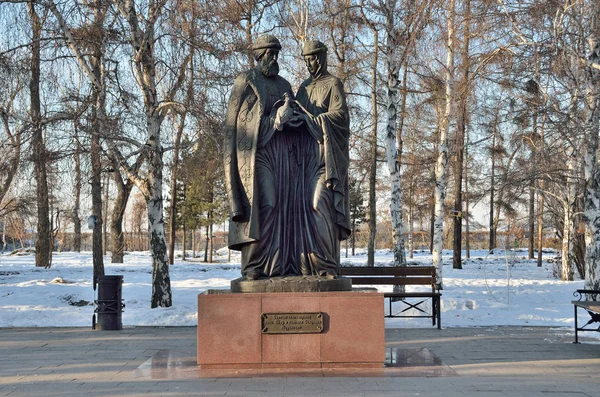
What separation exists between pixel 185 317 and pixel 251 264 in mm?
5458

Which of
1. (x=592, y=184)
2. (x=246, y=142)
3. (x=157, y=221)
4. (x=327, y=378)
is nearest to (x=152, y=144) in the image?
(x=157, y=221)

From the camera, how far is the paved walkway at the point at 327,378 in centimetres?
600

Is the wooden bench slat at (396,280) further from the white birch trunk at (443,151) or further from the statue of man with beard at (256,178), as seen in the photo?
the white birch trunk at (443,151)

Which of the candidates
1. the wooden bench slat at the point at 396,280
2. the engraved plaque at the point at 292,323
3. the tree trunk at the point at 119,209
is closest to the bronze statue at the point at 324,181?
the engraved plaque at the point at 292,323

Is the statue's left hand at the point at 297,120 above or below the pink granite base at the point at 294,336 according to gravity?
above

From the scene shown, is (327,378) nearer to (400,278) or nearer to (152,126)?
(400,278)

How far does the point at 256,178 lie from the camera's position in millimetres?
7324

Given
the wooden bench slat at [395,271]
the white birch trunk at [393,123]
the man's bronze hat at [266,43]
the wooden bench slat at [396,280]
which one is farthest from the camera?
the white birch trunk at [393,123]

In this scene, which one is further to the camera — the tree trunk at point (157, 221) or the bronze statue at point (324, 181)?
the tree trunk at point (157, 221)

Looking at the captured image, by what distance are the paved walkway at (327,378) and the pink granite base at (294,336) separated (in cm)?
47

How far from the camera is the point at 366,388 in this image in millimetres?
5992

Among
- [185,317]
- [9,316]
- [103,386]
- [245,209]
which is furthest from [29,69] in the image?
[103,386]

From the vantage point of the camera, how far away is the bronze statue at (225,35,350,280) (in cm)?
730

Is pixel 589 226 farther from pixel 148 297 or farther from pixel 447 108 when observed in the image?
pixel 148 297
